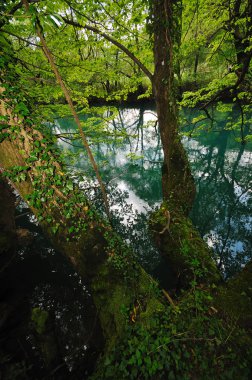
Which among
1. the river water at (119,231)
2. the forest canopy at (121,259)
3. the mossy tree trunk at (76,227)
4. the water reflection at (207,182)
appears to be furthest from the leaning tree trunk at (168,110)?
the mossy tree trunk at (76,227)

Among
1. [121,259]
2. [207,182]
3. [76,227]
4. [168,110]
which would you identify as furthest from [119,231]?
[207,182]

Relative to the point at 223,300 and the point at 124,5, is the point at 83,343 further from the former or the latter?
the point at 124,5

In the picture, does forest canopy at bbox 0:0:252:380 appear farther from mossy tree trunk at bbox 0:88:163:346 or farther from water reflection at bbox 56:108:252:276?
water reflection at bbox 56:108:252:276

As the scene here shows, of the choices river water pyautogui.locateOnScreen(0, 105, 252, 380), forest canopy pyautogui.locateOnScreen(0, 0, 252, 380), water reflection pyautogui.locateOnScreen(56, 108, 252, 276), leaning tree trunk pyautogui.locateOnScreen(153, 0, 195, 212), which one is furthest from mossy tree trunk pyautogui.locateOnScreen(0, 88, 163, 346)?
leaning tree trunk pyautogui.locateOnScreen(153, 0, 195, 212)

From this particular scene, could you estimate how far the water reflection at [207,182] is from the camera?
6.88 meters

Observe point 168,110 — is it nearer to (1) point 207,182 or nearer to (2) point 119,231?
(2) point 119,231

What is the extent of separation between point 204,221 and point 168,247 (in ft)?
13.1

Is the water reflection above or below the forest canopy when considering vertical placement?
below

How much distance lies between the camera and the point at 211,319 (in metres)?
2.97

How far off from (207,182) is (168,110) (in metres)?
7.47

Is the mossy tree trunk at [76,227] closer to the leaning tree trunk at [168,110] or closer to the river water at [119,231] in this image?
the river water at [119,231]

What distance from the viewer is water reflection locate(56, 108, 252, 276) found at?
6.88 metres

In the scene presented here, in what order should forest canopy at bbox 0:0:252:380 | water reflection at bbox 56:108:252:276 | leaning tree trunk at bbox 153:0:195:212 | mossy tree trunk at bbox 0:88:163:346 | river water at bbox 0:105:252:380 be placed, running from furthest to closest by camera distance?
water reflection at bbox 56:108:252:276
river water at bbox 0:105:252:380
leaning tree trunk at bbox 153:0:195:212
mossy tree trunk at bbox 0:88:163:346
forest canopy at bbox 0:0:252:380

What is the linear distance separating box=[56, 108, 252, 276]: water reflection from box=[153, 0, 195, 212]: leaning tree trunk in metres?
0.60
